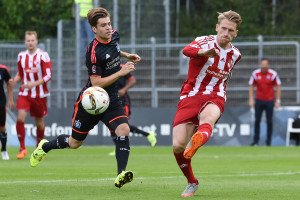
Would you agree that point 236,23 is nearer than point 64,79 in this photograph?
Yes

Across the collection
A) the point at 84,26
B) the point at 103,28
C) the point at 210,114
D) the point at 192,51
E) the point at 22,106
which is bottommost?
the point at 22,106

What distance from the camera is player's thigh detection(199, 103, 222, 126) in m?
11.8

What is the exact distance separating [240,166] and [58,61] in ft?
38.7

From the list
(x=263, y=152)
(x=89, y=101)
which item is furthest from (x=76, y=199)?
(x=263, y=152)

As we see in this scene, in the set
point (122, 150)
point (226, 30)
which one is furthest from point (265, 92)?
point (226, 30)

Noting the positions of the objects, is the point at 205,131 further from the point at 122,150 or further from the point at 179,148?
the point at 122,150

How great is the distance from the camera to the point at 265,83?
26375 millimetres

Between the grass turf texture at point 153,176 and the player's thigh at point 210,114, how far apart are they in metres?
0.86

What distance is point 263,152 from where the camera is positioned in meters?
22.8

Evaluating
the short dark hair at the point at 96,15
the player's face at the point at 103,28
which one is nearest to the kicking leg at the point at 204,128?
the player's face at the point at 103,28

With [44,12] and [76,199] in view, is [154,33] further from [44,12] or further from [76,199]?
[76,199]

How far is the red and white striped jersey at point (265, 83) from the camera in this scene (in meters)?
26.3

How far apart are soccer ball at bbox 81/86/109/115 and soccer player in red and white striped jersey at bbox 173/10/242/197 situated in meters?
1.09

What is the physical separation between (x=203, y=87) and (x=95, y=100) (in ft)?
4.71
